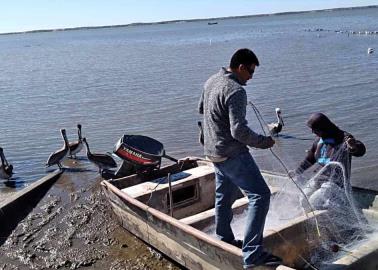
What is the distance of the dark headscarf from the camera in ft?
21.4

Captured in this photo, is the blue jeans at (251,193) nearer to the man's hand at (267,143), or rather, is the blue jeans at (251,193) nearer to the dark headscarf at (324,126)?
the man's hand at (267,143)

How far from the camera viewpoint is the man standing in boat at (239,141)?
4.95m

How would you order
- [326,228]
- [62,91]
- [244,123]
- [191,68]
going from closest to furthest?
1. [244,123]
2. [326,228]
3. [62,91]
4. [191,68]

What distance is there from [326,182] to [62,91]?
75.0ft

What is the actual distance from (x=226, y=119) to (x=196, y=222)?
2.21 m

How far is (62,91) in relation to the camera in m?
27.5

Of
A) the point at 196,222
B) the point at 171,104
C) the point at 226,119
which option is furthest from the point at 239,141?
the point at 171,104

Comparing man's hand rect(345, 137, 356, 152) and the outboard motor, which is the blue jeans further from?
the outboard motor

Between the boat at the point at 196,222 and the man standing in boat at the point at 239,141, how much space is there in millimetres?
337

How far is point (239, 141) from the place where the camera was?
506 centimetres

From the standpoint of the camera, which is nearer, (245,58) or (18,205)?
(245,58)

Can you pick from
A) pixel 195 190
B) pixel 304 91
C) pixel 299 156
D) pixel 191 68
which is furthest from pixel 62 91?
pixel 195 190

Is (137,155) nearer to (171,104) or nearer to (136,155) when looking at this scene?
(136,155)

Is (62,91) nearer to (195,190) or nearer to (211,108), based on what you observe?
(195,190)
